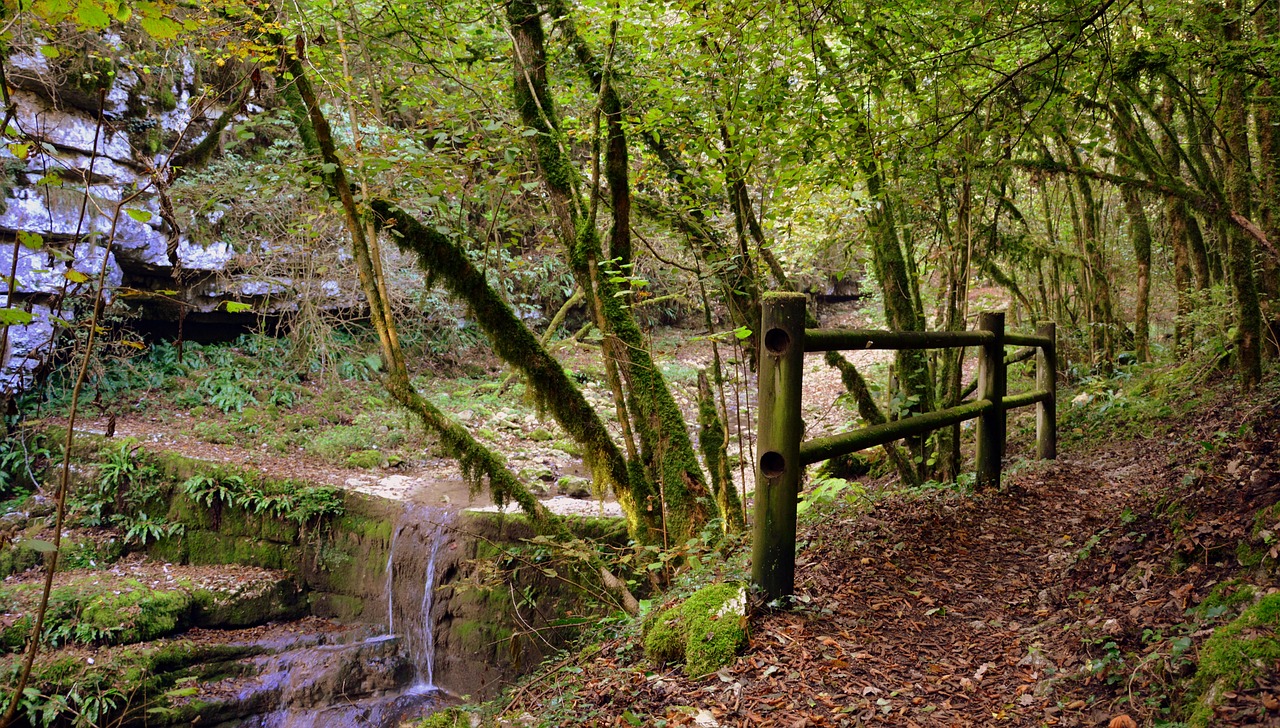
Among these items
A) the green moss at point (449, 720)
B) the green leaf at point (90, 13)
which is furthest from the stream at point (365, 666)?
the green leaf at point (90, 13)

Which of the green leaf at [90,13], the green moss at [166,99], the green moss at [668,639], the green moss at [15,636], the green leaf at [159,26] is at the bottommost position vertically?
the green moss at [15,636]

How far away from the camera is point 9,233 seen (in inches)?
380

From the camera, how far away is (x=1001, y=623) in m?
3.04

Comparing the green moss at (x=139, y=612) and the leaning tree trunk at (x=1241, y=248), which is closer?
the leaning tree trunk at (x=1241, y=248)

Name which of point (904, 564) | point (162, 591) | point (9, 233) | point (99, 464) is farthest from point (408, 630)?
point (9, 233)

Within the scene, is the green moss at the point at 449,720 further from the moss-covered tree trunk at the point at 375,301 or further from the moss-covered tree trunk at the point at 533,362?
the moss-covered tree trunk at the point at 533,362

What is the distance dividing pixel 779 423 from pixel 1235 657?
1.57m

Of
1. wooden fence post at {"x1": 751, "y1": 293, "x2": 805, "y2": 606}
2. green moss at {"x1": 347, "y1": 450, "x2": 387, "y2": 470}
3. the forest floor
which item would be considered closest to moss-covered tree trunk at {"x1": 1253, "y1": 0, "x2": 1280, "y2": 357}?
the forest floor

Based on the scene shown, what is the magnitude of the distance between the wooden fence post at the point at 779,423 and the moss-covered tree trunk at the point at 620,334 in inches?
81.2

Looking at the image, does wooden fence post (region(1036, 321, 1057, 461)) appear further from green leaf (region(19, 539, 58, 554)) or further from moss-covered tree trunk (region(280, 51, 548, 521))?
green leaf (region(19, 539, 58, 554))

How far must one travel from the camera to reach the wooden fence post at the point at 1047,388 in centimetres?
596

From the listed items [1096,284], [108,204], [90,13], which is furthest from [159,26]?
[1096,284]

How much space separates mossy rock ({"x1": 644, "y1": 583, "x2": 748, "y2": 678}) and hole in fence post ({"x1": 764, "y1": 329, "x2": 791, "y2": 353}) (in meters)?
1.09

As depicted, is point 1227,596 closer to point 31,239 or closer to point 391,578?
point 31,239
